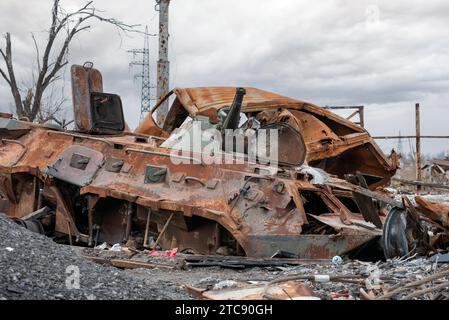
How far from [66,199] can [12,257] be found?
3980mm

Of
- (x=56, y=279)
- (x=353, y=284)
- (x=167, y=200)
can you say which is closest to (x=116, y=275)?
(x=56, y=279)

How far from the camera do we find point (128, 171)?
8.35 metres

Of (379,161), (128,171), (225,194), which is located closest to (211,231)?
(225,194)

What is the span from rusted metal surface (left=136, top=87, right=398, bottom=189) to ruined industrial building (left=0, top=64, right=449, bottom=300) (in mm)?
52

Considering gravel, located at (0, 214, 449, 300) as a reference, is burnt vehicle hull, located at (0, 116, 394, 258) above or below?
above

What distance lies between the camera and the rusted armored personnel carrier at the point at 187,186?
7211 mm

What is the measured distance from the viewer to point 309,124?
1110 cm

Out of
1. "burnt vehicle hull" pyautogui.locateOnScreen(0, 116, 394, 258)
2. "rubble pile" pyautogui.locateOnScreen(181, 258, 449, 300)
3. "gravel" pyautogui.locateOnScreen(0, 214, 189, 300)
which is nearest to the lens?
"gravel" pyautogui.locateOnScreen(0, 214, 189, 300)

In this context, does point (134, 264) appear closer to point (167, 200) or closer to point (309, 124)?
point (167, 200)

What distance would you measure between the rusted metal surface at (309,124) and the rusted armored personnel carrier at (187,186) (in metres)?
0.03

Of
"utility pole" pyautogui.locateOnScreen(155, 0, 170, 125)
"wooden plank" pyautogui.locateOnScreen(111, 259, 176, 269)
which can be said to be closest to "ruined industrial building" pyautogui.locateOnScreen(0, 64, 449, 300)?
"wooden plank" pyautogui.locateOnScreen(111, 259, 176, 269)

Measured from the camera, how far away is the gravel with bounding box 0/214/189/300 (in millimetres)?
4156

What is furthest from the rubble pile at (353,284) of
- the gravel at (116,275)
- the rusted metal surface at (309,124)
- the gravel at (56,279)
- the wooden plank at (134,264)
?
the rusted metal surface at (309,124)

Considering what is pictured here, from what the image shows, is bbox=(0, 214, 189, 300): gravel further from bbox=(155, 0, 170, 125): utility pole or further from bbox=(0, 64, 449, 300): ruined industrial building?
bbox=(155, 0, 170, 125): utility pole
